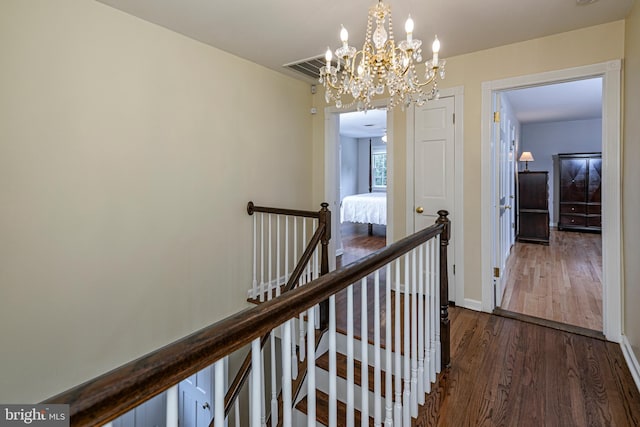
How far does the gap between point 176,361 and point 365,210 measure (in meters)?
5.92

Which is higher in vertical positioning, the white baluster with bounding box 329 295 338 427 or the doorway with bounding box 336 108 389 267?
the doorway with bounding box 336 108 389 267

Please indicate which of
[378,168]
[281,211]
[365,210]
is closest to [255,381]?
[281,211]

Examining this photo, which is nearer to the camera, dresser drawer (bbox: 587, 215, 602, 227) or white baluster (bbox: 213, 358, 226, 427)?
white baluster (bbox: 213, 358, 226, 427)

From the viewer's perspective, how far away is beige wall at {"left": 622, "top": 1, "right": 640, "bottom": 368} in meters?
2.03

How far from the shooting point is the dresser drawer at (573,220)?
22.9 ft

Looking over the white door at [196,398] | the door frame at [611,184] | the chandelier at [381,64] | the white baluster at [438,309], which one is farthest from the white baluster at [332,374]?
the door frame at [611,184]

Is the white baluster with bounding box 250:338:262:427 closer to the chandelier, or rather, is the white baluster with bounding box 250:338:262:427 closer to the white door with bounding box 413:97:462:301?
the chandelier

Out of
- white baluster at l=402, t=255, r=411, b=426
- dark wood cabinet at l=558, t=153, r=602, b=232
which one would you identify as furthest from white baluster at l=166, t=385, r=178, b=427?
dark wood cabinet at l=558, t=153, r=602, b=232

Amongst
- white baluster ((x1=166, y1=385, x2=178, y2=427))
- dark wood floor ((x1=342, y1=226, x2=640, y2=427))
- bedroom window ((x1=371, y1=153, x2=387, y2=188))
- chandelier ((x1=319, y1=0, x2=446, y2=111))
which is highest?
bedroom window ((x1=371, y1=153, x2=387, y2=188))

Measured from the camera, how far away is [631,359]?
83.1 inches

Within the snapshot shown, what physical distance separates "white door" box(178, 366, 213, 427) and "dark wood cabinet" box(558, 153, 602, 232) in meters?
7.78

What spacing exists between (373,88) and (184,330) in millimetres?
2434

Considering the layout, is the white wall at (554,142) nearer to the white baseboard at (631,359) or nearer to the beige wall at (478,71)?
the beige wall at (478,71)

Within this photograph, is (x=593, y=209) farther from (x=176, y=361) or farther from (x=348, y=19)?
(x=176, y=361)
